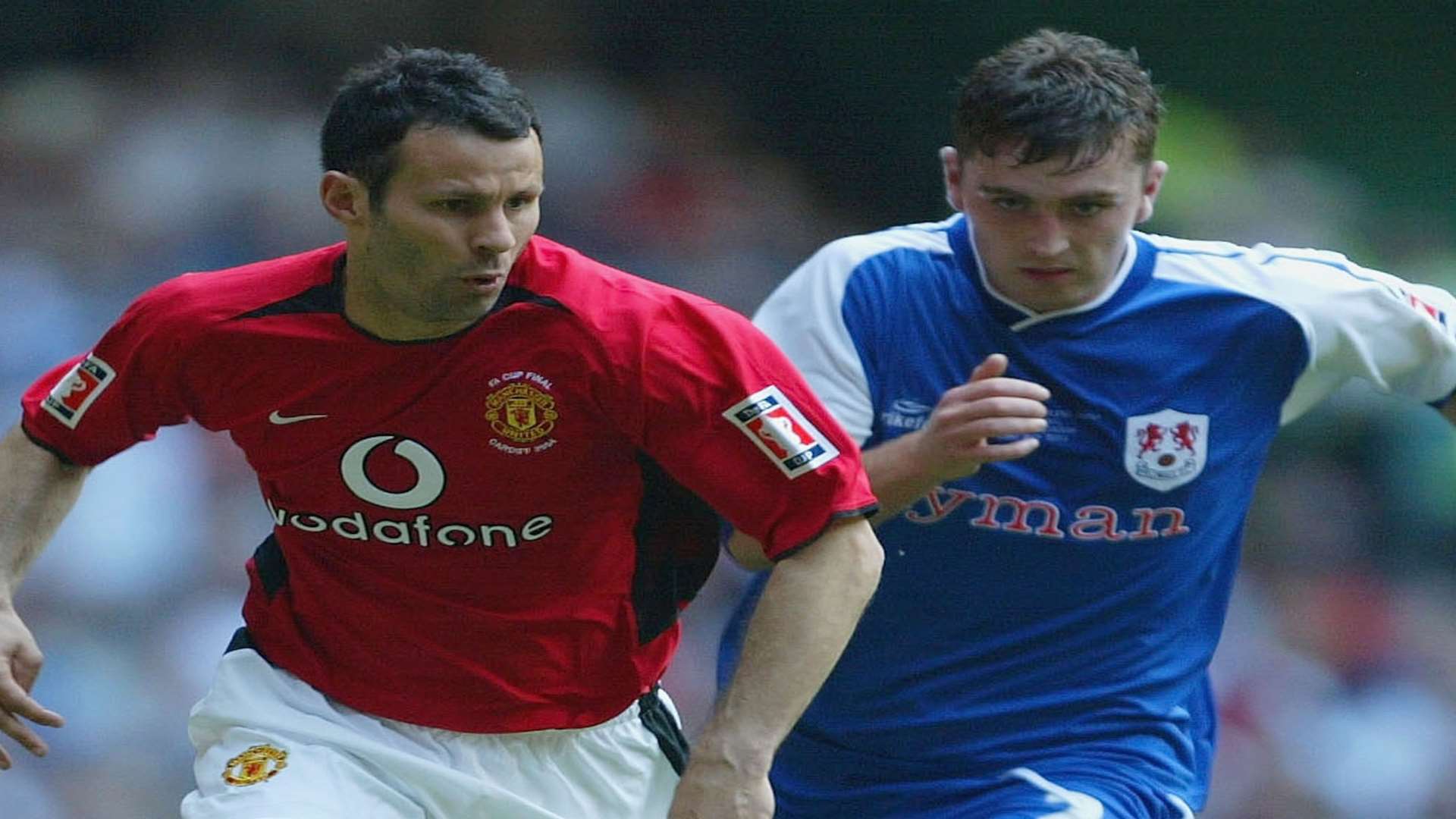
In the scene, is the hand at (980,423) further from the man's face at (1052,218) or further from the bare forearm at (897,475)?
the man's face at (1052,218)

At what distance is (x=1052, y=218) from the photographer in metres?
4.14

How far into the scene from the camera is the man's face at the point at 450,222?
144 inches

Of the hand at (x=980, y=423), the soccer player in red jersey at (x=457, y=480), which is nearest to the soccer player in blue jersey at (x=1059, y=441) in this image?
the hand at (x=980, y=423)

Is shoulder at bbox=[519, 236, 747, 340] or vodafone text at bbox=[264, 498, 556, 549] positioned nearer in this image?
shoulder at bbox=[519, 236, 747, 340]

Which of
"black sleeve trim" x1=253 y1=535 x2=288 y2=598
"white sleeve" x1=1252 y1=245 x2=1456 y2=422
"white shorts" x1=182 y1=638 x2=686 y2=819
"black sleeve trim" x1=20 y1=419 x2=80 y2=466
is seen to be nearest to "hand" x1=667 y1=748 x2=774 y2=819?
"white shorts" x1=182 y1=638 x2=686 y2=819

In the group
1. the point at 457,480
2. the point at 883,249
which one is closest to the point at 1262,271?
the point at 883,249

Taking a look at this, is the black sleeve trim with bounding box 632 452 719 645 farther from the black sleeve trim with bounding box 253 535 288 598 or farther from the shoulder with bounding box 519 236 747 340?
the black sleeve trim with bounding box 253 535 288 598

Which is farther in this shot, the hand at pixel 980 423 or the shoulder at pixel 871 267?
the shoulder at pixel 871 267

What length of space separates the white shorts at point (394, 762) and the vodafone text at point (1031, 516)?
70cm

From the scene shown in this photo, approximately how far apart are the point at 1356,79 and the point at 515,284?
28.4 feet

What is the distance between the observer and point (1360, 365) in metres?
4.41

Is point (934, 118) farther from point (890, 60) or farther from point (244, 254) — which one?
point (244, 254)

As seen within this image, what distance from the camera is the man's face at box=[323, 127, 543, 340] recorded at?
367cm

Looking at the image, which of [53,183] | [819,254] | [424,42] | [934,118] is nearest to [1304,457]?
[934,118]
